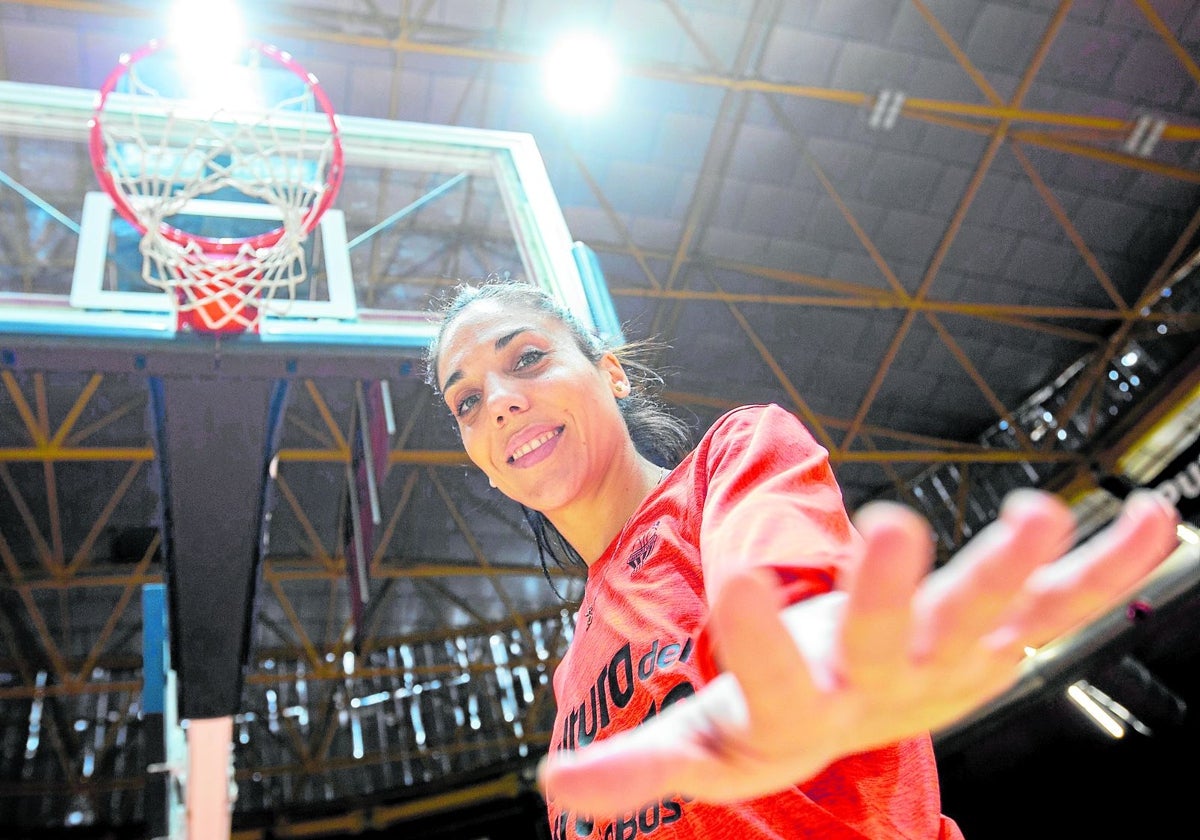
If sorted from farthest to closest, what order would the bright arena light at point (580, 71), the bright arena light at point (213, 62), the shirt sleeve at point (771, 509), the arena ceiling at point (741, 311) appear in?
the arena ceiling at point (741, 311)
the bright arena light at point (580, 71)
the bright arena light at point (213, 62)
the shirt sleeve at point (771, 509)

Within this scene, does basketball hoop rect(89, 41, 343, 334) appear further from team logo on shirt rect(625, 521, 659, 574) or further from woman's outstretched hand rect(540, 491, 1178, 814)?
woman's outstretched hand rect(540, 491, 1178, 814)

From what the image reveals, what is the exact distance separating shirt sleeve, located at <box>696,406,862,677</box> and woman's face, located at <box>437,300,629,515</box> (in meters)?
0.42

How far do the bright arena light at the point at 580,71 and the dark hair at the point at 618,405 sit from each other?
628 centimetres

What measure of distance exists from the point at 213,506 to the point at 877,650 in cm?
385

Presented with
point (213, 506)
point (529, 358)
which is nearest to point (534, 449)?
point (529, 358)

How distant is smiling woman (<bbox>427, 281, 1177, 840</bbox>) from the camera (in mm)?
769

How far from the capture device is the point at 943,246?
32.7 ft

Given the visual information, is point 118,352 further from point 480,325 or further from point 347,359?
point 480,325

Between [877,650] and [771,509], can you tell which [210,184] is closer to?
[771,509]

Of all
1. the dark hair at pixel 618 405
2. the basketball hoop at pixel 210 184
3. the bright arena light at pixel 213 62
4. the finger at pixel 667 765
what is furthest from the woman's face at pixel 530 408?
the bright arena light at pixel 213 62

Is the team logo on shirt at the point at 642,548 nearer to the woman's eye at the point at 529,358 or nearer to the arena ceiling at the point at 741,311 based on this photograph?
the woman's eye at the point at 529,358

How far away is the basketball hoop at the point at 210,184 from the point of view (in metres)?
4.00

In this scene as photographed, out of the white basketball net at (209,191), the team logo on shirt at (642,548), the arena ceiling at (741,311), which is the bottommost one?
the team logo on shirt at (642,548)

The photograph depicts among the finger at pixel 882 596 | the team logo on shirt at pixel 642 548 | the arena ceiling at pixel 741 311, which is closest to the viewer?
the finger at pixel 882 596
